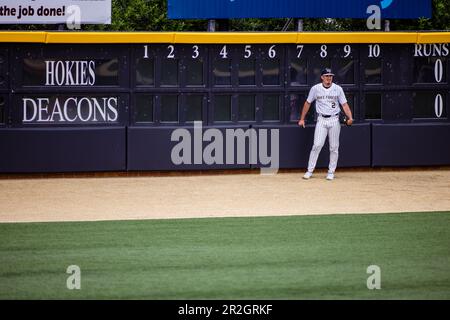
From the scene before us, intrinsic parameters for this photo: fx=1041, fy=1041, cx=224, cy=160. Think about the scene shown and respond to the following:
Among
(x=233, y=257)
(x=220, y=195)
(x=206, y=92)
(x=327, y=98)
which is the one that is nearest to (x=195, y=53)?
(x=206, y=92)

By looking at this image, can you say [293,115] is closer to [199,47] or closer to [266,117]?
[266,117]

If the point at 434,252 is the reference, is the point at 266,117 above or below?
above

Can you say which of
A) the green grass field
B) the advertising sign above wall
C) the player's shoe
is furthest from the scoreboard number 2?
the green grass field

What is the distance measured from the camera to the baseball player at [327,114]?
1730 cm

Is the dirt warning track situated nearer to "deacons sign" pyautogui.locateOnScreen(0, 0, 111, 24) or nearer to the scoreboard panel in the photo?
the scoreboard panel

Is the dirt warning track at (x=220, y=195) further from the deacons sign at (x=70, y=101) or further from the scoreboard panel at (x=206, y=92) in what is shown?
the deacons sign at (x=70, y=101)

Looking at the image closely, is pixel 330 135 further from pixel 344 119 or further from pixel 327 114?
pixel 344 119

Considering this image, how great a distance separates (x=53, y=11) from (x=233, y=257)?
7.97 m

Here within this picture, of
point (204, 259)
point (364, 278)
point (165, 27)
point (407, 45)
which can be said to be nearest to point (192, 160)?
point (407, 45)

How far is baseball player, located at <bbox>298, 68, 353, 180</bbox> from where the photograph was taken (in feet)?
56.7

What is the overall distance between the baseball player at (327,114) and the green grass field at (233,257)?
3624 mm

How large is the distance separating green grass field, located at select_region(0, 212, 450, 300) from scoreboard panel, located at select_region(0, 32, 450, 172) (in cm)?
459

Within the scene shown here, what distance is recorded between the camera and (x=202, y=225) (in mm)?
13172

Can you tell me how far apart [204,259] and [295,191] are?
5583mm
